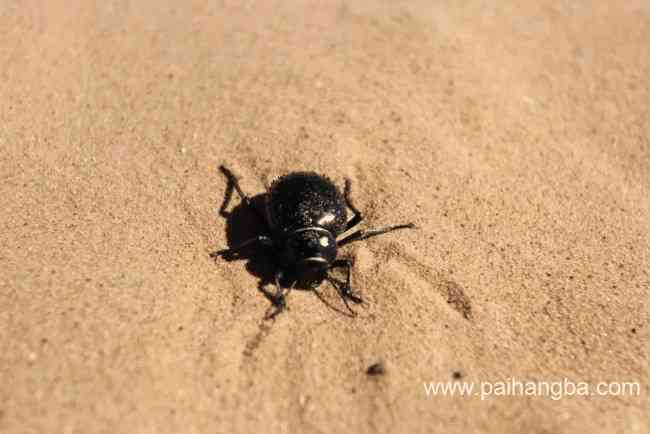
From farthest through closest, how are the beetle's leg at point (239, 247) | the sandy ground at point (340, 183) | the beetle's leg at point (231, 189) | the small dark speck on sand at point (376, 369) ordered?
the beetle's leg at point (231, 189)
the beetle's leg at point (239, 247)
the small dark speck on sand at point (376, 369)
the sandy ground at point (340, 183)

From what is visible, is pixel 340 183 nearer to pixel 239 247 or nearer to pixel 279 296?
pixel 239 247

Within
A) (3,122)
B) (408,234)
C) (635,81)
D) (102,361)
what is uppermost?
(635,81)

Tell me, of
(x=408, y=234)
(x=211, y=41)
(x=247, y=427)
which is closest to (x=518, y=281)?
(x=408, y=234)

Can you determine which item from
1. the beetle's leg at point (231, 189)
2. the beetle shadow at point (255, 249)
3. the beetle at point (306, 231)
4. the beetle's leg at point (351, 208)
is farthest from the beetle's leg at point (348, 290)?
the beetle's leg at point (231, 189)

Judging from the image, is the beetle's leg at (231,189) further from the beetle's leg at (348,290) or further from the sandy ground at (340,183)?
the beetle's leg at (348,290)

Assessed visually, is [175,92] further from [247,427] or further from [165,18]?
[247,427]

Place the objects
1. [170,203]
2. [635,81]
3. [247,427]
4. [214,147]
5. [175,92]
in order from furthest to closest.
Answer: [635,81] < [175,92] < [214,147] < [170,203] < [247,427]

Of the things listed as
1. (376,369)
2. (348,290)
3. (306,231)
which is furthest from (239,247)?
(376,369)
